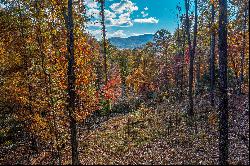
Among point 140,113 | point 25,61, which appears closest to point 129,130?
point 140,113

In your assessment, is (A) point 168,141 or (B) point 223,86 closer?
(B) point 223,86

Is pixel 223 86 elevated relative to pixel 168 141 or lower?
elevated

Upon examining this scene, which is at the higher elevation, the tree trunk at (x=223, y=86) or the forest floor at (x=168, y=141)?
the tree trunk at (x=223, y=86)

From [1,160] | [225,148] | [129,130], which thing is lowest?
[1,160]

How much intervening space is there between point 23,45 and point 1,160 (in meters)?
8.38

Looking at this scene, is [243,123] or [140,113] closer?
[243,123]

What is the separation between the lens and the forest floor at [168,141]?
1597 centimetres

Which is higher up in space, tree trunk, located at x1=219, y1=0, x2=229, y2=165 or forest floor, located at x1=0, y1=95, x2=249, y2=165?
tree trunk, located at x1=219, y1=0, x2=229, y2=165

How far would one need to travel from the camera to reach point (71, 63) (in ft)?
49.5

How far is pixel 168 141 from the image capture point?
65.6 ft

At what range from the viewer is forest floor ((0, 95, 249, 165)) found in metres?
16.0

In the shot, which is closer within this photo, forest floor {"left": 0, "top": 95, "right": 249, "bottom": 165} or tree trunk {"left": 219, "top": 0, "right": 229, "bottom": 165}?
tree trunk {"left": 219, "top": 0, "right": 229, "bottom": 165}

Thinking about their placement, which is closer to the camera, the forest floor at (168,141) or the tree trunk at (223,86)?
the tree trunk at (223,86)

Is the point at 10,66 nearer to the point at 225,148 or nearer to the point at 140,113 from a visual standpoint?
the point at 140,113
